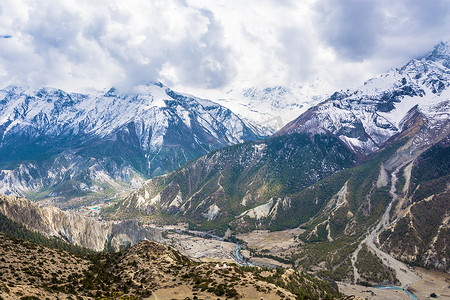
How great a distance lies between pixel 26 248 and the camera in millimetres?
107750

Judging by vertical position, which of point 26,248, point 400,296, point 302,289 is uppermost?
point 26,248

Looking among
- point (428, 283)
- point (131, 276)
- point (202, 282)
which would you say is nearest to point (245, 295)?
point (202, 282)

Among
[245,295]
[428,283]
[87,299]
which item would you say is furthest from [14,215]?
[428,283]

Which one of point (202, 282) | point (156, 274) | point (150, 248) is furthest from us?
point (150, 248)

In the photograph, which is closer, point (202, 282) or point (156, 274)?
point (202, 282)

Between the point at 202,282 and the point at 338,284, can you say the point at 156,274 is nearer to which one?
the point at 202,282

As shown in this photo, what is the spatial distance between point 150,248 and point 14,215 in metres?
122

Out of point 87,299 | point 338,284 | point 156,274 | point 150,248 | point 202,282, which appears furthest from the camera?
point 338,284

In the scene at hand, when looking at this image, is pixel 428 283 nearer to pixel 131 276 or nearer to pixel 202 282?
pixel 202 282

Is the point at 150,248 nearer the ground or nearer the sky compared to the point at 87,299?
nearer the sky

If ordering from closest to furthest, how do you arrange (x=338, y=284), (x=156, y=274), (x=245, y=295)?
1. (x=245, y=295)
2. (x=156, y=274)
3. (x=338, y=284)

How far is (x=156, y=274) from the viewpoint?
105 metres

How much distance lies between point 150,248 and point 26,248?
4200cm

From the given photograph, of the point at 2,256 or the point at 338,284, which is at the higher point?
the point at 2,256
